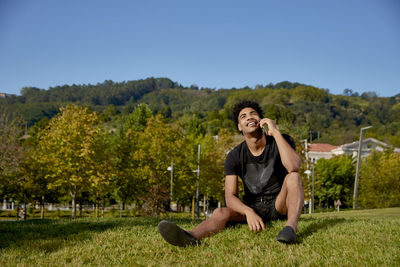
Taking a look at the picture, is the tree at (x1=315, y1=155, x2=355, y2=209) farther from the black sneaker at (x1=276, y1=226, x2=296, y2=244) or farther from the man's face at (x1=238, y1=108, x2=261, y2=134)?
the black sneaker at (x1=276, y1=226, x2=296, y2=244)

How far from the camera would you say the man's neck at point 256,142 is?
5.57 meters

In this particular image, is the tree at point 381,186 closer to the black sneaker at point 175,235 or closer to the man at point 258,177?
the man at point 258,177

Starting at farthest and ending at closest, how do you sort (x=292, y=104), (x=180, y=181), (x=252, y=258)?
(x=292, y=104) → (x=180, y=181) → (x=252, y=258)

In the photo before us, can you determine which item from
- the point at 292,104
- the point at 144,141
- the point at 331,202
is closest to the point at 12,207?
the point at 144,141

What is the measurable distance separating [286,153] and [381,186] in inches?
1300

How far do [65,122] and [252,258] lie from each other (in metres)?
22.9

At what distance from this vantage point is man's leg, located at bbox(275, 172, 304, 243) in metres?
4.82

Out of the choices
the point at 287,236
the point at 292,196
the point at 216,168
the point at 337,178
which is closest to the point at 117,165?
the point at 216,168

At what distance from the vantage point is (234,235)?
5.17 metres

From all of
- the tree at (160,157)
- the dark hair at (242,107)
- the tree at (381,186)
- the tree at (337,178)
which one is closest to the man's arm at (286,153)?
the dark hair at (242,107)

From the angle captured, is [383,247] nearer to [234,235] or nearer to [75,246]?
[234,235]

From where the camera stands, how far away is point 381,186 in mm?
34344

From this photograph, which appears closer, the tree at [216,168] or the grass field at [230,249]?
the grass field at [230,249]

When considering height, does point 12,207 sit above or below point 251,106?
below
